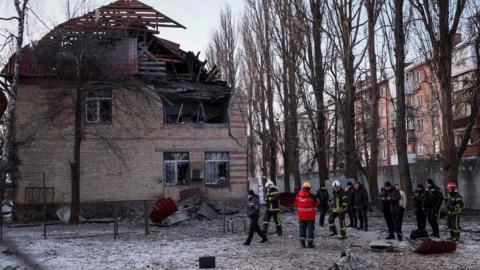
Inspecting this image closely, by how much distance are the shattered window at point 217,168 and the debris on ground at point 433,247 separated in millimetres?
16971

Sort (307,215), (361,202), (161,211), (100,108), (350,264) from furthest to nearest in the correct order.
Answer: (100,108) → (161,211) → (361,202) → (307,215) → (350,264)

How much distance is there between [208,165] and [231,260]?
16596 millimetres

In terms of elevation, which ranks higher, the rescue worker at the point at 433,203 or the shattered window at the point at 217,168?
the shattered window at the point at 217,168

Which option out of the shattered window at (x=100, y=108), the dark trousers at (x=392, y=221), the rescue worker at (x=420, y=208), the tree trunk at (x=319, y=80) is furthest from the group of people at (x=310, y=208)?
the shattered window at (x=100, y=108)

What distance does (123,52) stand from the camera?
28016mm

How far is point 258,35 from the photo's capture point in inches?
1410

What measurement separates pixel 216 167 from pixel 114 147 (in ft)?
17.4

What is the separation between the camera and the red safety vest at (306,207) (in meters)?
14.1

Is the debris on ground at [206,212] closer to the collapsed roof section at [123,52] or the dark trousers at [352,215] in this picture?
the collapsed roof section at [123,52]

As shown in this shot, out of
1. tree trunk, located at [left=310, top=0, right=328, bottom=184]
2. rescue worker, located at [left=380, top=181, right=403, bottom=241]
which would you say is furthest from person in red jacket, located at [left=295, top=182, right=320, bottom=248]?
tree trunk, located at [left=310, top=0, right=328, bottom=184]

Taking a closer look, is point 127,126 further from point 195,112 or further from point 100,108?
point 195,112

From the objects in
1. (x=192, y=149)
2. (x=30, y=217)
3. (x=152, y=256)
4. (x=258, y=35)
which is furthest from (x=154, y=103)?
(x=152, y=256)

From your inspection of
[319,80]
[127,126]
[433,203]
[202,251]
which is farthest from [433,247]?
[127,126]

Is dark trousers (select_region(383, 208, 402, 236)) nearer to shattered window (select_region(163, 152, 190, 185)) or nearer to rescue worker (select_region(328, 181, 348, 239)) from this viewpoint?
rescue worker (select_region(328, 181, 348, 239))
